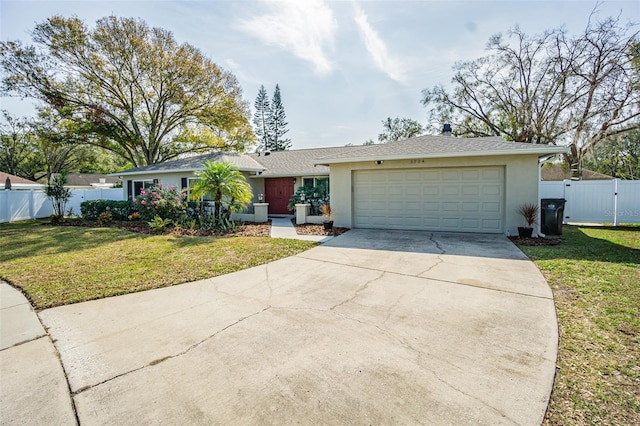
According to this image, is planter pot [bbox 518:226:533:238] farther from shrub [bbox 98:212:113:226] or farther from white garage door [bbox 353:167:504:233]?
shrub [bbox 98:212:113:226]

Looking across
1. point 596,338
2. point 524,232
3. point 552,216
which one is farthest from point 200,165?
point 596,338

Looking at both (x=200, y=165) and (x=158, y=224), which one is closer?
(x=158, y=224)

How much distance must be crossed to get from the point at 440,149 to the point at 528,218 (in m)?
3.30

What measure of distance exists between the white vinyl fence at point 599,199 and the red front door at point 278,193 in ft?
38.6

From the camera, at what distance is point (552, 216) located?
30.2ft

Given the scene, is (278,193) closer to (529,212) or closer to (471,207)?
(471,207)

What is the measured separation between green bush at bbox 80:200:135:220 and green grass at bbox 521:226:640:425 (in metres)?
16.3

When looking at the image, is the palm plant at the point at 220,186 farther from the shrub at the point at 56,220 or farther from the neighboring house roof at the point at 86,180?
the neighboring house roof at the point at 86,180

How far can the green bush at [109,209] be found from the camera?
1458 centimetres

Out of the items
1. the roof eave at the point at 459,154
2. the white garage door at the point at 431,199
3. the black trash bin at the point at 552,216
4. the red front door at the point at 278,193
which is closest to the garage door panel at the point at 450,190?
the white garage door at the point at 431,199

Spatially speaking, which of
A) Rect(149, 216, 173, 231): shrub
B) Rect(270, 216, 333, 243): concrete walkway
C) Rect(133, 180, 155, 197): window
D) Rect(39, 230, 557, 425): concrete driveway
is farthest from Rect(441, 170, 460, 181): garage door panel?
Rect(133, 180, 155, 197): window

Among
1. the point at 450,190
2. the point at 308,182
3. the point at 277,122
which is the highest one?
the point at 277,122

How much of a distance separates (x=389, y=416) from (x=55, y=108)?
25.6 meters

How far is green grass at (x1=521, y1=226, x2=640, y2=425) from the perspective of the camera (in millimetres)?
2178
